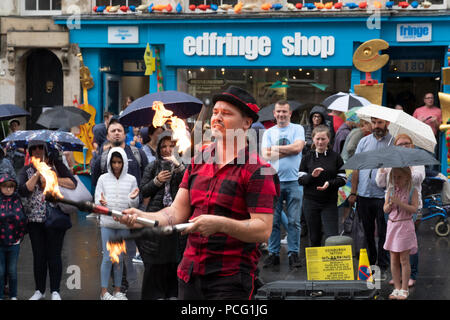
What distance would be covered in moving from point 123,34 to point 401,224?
11.3 m

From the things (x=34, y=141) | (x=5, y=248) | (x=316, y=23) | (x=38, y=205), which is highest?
(x=316, y=23)

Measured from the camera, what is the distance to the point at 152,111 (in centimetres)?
775

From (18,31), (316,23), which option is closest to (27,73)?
(18,31)

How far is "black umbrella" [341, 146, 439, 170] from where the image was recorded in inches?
259

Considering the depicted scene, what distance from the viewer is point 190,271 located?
396cm

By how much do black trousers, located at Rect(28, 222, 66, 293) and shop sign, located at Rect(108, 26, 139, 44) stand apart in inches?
413

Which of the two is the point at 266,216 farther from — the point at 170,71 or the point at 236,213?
the point at 170,71

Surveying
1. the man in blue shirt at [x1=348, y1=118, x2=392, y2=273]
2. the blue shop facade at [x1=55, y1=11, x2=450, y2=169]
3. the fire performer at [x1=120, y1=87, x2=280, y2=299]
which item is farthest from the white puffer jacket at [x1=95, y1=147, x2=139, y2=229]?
the blue shop facade at [x1=55, y1=11, x2=450, y2=169]

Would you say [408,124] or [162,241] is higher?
[408,124]

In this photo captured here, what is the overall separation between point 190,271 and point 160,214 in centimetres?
37

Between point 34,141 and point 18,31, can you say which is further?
point 18,31

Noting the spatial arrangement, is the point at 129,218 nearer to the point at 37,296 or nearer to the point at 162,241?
the point at 162,241

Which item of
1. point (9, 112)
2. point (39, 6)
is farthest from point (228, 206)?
point (39, 6)

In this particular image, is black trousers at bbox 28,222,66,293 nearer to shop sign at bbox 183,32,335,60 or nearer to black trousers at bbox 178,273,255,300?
black trousers at bbox 178,273,255,300
